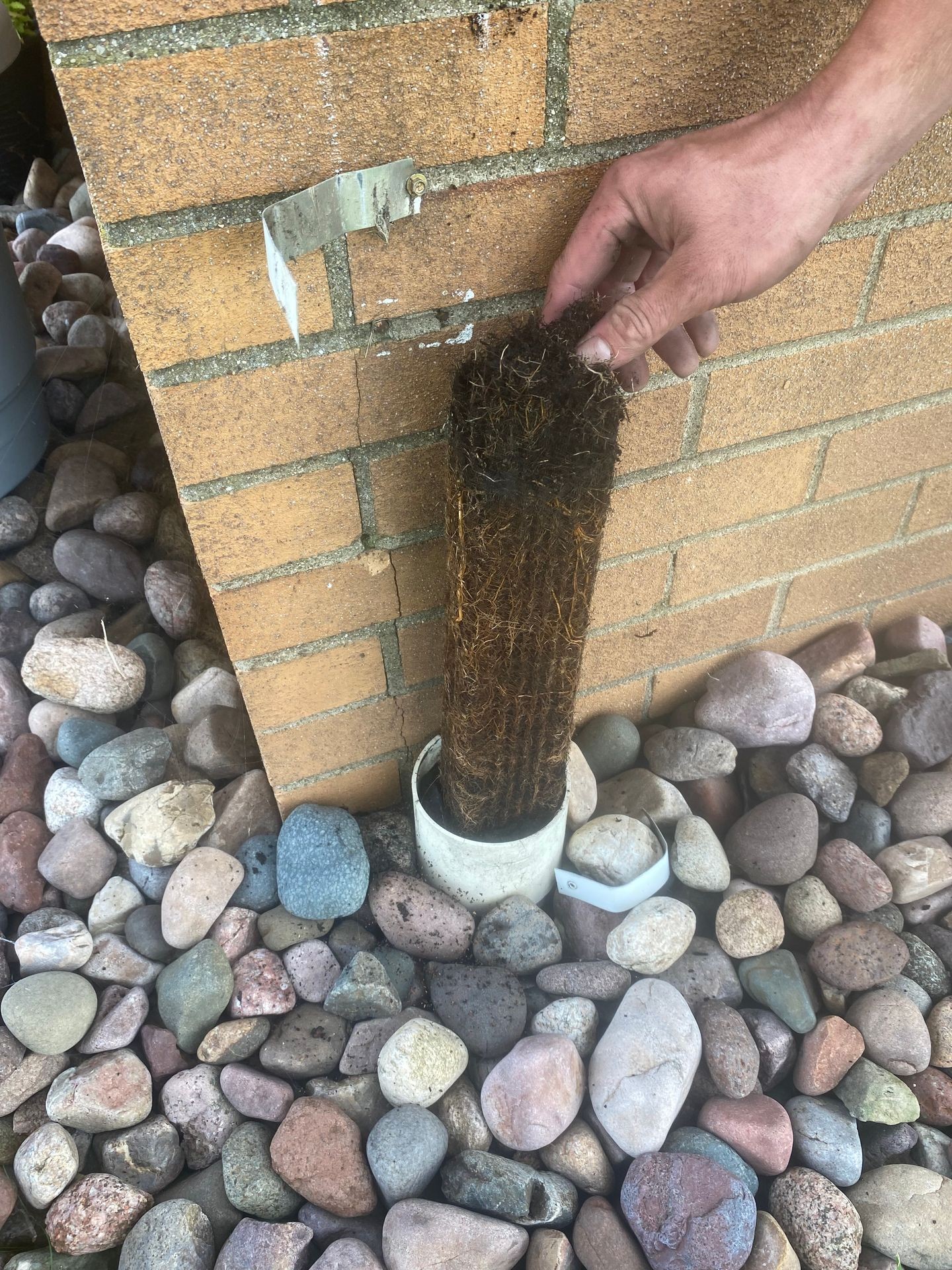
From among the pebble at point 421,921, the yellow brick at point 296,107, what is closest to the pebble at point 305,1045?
the pebble at point 421,921

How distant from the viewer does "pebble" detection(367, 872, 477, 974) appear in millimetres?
1569

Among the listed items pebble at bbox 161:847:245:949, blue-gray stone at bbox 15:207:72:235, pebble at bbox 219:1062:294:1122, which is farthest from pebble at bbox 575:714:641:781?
blue-gray stone at bbox 15:207:72:235

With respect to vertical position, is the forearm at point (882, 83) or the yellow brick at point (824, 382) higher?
the forearm at point (882, 83)

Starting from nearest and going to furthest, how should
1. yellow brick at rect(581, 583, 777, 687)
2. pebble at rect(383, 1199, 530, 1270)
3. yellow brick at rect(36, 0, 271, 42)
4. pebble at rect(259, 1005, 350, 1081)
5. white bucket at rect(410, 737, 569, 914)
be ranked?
yellow brick at rect(36, 0, 271, 42) → pebble at rect(383, 1199, 530, 1270) → pebble at rect(259, 1005, 350, 1081) → white bucket at rect(410, 737, 569, 914) → yellow brick at rect(581, 583, 777, 687)

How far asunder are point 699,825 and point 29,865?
1189mm

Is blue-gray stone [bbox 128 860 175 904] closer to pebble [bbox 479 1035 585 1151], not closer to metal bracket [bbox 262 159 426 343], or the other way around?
pebble [bbox 479 1035 585 1151]

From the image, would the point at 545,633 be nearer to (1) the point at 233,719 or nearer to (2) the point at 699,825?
(2) the point at 699,825

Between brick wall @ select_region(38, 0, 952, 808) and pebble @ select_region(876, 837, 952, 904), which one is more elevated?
brick wall @ select_region(38, 0, 952, 808)

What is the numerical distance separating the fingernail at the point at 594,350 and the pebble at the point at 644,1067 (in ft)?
3.23

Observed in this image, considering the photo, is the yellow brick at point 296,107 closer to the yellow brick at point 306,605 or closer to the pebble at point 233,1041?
the yellow brick at point 306,605

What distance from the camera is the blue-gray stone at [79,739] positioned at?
1.80 meters

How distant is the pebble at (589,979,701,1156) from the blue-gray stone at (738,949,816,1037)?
15 centimetres

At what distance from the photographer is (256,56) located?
3.13 ft

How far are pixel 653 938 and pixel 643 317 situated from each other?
38.4 inches
